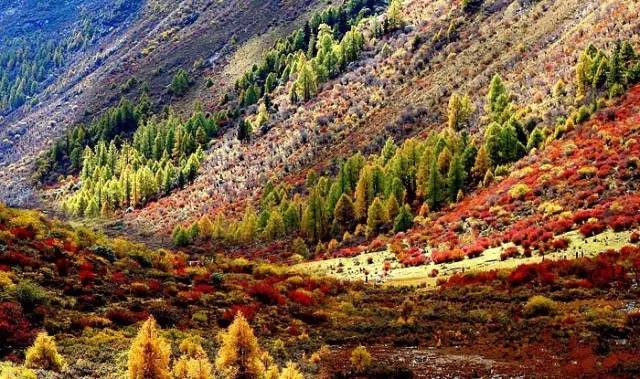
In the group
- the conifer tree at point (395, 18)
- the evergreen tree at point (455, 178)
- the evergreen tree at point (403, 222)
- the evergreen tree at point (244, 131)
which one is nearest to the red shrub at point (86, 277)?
the evergreen tree at point (403, 222)

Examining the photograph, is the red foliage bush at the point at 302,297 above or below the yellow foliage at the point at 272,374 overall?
below

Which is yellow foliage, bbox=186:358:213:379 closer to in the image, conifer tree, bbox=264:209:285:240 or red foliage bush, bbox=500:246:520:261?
red foliage bush, bbox=500:246:520:261

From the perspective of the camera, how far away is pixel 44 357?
794 inches

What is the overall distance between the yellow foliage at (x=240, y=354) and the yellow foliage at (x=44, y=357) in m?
5.39

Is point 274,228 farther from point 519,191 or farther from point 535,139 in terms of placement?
point 519,191

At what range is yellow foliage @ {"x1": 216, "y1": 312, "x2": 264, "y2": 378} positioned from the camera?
19609 millimetres

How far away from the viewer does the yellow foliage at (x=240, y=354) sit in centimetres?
1961

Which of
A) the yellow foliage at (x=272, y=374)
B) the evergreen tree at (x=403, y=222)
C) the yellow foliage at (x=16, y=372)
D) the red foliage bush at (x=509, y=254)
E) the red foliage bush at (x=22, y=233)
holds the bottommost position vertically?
the evergreen tree at (x=403, y=222)

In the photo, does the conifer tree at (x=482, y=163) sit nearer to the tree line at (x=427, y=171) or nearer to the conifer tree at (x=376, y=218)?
the tree line at (x=427, y=171)

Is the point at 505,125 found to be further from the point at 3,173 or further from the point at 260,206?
the point at 3,173

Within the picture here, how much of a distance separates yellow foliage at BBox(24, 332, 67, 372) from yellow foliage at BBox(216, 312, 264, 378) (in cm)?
539

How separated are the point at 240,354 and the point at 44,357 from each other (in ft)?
21.2

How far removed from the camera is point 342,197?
77.2 metres

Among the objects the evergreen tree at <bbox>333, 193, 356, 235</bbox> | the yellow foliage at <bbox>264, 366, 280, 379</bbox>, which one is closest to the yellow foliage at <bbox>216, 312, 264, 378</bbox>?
the yellow foliage at <bbox>264, 366, 280, 379</bbox>
